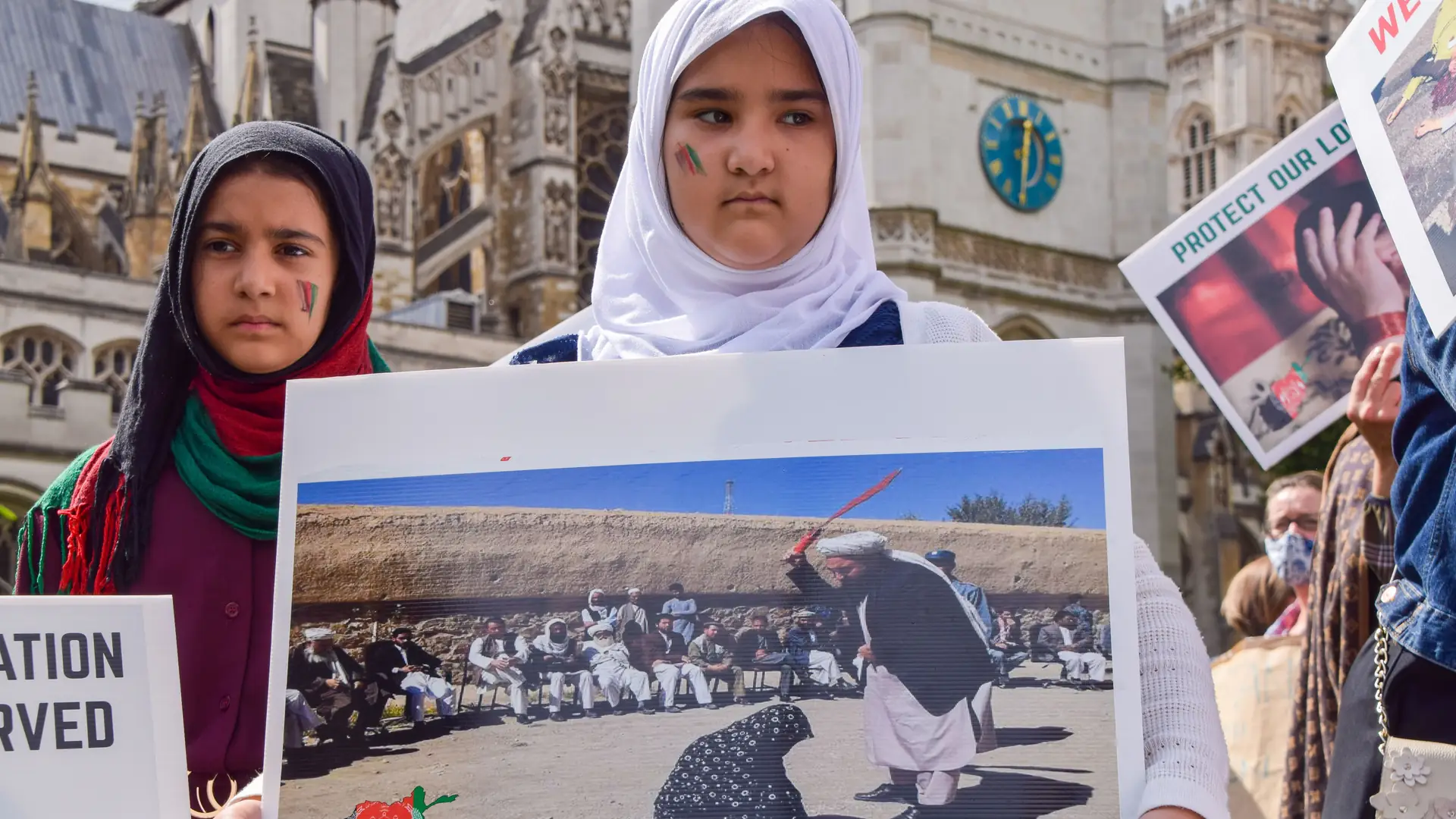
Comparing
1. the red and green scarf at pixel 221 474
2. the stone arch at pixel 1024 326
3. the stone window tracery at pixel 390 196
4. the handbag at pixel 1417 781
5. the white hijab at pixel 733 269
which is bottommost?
the handbag at pixel 1417 781

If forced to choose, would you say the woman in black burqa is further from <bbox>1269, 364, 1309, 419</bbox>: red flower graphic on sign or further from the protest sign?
<bbox>1269, 364, 1309, 419</bbox>: red flower graphic on sign

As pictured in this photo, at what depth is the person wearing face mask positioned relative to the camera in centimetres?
489

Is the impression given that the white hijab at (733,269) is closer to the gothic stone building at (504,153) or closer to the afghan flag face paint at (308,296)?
the afghan flag face paint at (308,296)

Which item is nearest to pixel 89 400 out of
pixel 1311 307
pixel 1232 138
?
pixel 1311 307

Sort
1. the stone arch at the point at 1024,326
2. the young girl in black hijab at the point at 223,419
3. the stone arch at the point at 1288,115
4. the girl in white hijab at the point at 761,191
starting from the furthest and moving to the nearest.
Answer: the stone arch at the point at 1288,115, the stone arch at the point at 1024,326, the young girl in black hijab at the point at 223,419, the girl in white hijab at the point at 761,191

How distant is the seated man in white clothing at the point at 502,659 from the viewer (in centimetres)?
162

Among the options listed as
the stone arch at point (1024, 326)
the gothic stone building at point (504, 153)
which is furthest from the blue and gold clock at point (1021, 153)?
the stone arch at point (1024, 326)

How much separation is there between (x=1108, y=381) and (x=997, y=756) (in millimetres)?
355

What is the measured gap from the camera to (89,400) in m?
17.3

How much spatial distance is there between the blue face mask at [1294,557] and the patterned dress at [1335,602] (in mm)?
1794

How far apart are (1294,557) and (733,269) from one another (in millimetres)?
3431

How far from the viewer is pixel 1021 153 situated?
21.5m

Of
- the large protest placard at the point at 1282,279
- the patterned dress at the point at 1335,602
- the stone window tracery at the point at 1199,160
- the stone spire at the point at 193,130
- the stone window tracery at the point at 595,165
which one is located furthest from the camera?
the stone window tracery at the point at 1199,160

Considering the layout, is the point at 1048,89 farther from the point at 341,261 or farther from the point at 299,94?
the point at 341,261
